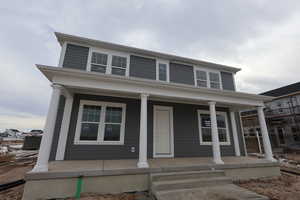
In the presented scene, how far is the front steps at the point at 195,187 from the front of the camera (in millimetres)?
2867

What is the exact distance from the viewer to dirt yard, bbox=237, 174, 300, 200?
11.0ft

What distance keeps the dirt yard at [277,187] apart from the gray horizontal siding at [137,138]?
7.06ft

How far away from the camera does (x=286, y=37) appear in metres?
8.36

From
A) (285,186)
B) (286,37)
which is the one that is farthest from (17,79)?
(286,37)

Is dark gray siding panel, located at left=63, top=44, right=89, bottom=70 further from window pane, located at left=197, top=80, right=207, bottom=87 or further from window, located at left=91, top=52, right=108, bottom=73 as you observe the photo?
window pane, located at left=197, top=80, right=207, bottom=87

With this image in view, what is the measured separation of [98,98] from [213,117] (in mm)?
4869

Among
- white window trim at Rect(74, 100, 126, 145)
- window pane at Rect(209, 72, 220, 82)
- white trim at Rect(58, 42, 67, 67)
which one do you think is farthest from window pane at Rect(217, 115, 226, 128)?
white trim at Rect(58, 42, 67, 67)

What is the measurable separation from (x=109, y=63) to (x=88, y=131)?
10.4 feet

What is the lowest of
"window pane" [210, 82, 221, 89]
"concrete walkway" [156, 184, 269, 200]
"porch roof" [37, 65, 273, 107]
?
"concrete walkway" [156, 184, 269, 200]

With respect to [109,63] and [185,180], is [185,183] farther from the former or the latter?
[109,63]

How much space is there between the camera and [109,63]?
19.6ft

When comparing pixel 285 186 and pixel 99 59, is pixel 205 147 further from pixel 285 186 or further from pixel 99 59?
pixel 99 59

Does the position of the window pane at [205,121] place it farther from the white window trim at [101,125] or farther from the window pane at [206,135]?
the white window trim at [101,125]

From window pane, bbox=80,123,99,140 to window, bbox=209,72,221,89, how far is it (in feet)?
21.7
